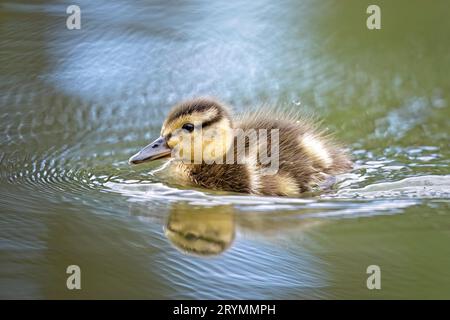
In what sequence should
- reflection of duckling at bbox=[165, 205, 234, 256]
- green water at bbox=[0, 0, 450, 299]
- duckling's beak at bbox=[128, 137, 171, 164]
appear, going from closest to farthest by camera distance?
1. green water at bbox=[0, 0, 450, 299]
2. reflection of duckling at bbox=[165, 205, 234, 256]
3. duckling's beak at bbox=[128, 137, 171, 164]

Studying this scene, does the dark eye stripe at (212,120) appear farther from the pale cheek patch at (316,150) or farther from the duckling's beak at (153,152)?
the pale cheek patch at (316,150)

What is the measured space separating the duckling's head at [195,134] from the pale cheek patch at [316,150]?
0.68ft

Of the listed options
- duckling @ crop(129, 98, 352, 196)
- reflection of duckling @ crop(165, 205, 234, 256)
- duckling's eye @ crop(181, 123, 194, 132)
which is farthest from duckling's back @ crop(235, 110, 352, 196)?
reflection of duckling @ crop(165, 205, 234, 256)

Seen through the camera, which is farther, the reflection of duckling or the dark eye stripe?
the dark eye stripe

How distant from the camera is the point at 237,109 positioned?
275cm

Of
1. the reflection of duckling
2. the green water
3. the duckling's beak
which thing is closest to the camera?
the green water

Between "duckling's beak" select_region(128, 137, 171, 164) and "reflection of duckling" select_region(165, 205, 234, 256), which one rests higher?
"duckling's beak" select_region(128, 137, 171, 164)

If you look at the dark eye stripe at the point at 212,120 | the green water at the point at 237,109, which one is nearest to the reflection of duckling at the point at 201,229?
the green water at the point at 237,109

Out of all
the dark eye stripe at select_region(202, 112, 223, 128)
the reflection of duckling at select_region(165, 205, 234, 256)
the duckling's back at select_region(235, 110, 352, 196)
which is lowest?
the reflection of duckling at select_region(165, 205, 234, 256)

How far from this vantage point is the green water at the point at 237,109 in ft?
4.95

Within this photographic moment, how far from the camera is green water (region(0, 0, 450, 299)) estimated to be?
151 centimetres

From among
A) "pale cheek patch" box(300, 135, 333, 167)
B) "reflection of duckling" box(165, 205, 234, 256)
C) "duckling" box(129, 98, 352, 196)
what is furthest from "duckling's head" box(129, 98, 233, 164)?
"reflection of duckling" box(165, 205, 234, 256)

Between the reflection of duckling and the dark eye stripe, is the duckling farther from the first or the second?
the reflection of duckling

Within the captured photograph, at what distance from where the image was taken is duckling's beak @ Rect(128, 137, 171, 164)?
2.26 m
